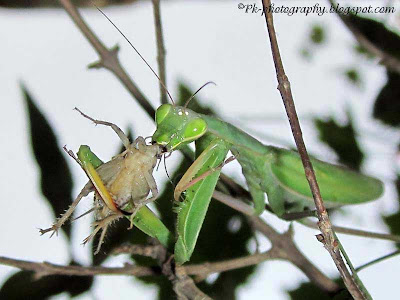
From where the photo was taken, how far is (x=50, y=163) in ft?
2.87

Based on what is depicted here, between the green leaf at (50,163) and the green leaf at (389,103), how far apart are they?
632 millimetres

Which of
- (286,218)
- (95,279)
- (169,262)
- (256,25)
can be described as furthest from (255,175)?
(256,25)

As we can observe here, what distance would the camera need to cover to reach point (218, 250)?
93 cm

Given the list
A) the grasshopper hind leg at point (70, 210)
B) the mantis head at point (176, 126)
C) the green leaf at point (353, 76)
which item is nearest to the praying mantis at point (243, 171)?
the mantis head at point (176, 126)

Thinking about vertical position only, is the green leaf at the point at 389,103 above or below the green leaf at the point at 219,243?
above

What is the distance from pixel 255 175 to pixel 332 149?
1.22 feet

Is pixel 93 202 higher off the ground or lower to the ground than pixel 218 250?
higher

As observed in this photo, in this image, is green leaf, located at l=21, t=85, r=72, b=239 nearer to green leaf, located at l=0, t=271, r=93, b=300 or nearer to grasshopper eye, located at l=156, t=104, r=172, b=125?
green leaf, located at l=0, t=271, r=93, b=300

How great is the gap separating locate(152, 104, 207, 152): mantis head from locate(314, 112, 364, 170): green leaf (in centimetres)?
56

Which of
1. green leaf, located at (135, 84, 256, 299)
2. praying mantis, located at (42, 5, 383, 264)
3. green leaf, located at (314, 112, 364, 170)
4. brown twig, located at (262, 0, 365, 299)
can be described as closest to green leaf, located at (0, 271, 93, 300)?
green leaf, located at (135, 84, 256, 299)

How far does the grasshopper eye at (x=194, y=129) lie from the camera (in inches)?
25.9

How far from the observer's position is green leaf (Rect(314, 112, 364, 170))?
1136 millimetres

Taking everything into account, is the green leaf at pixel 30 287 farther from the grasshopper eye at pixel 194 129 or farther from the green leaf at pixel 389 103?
the green leaf at pixel 389 103

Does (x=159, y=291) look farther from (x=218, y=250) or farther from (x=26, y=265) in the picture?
(x=26, y=265)
